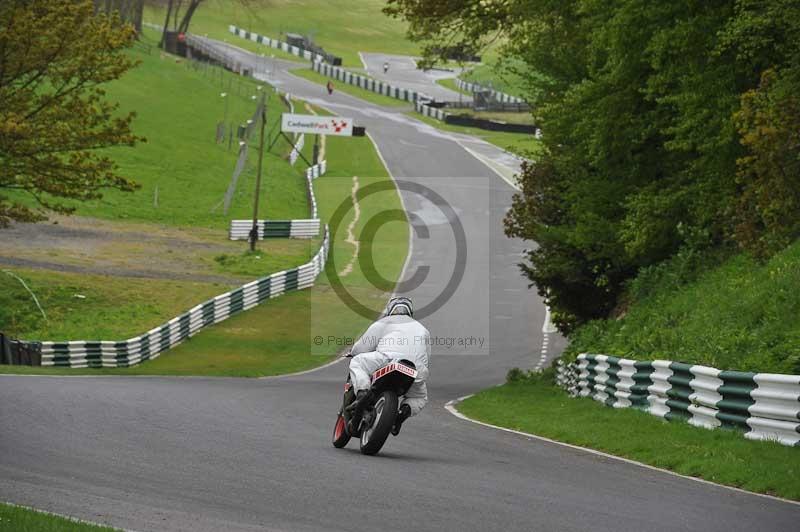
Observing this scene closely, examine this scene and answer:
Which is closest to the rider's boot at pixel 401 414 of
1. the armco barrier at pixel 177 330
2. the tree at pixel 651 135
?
the tree at pixel 651 135

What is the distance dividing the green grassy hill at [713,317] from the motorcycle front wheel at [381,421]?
4.91m

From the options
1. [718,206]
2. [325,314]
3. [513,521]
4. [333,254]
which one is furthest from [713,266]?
[333,254]

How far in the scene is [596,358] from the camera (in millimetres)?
20969

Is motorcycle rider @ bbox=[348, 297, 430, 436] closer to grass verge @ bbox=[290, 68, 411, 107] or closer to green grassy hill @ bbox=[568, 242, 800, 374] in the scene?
green grassy hill @ bbox=[568, 242, 800, 374]

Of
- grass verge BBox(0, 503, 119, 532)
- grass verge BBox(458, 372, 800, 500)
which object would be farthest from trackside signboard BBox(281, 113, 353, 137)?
grass verge BBox(0, 503, 119, 532)

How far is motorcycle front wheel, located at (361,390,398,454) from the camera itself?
492 inches

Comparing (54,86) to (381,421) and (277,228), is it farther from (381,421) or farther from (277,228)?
(381,421)

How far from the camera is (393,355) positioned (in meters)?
12.8

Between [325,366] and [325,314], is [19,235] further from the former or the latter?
[325,366]

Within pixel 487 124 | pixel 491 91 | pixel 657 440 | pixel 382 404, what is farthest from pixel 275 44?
pixel 382 404

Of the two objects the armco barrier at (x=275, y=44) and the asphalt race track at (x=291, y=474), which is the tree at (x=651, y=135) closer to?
the asphalt race track at (x=291, y=474)

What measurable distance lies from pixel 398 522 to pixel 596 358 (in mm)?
12721

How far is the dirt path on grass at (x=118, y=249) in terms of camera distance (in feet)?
149

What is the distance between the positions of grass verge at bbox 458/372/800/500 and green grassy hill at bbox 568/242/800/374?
3.90ft
